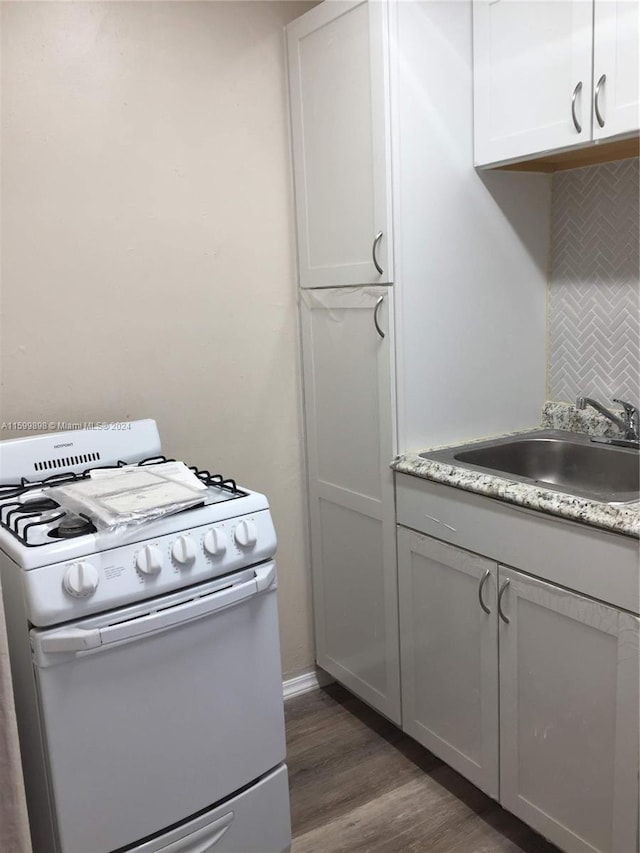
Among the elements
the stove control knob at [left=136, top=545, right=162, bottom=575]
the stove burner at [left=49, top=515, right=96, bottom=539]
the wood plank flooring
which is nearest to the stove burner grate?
the stove burner at [left=49, top=515, right=96, bottom=539]

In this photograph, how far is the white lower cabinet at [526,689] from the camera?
160 cm

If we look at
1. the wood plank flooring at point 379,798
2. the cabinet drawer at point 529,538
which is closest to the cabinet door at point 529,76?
the cabinet drawer at point 529,538

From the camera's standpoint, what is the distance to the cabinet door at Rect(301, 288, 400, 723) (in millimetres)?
2188

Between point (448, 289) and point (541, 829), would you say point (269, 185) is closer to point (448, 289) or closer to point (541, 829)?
point (448, 289)

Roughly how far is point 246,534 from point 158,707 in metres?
0.40

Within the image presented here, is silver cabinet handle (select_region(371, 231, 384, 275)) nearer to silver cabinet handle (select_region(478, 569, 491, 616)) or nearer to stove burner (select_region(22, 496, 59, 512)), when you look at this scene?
silver cabinet handle (select_region(478, 569, 491, 616))

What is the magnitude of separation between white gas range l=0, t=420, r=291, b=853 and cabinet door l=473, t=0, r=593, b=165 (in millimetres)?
1166

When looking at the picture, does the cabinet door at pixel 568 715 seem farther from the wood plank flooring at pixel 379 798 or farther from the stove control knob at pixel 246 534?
the stove control knob at pixel 246 534

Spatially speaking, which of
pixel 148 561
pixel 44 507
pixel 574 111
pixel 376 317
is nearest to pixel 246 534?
pixel 148 561

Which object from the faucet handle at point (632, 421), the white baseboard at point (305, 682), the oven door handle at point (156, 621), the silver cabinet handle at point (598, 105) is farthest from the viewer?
the white baseboard at point (305, 682)

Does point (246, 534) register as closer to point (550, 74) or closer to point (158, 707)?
point (158, 707)

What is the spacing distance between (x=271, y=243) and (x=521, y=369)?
2.88ft

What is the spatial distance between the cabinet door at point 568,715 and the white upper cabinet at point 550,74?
3.59 feet

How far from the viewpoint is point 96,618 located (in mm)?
1501
